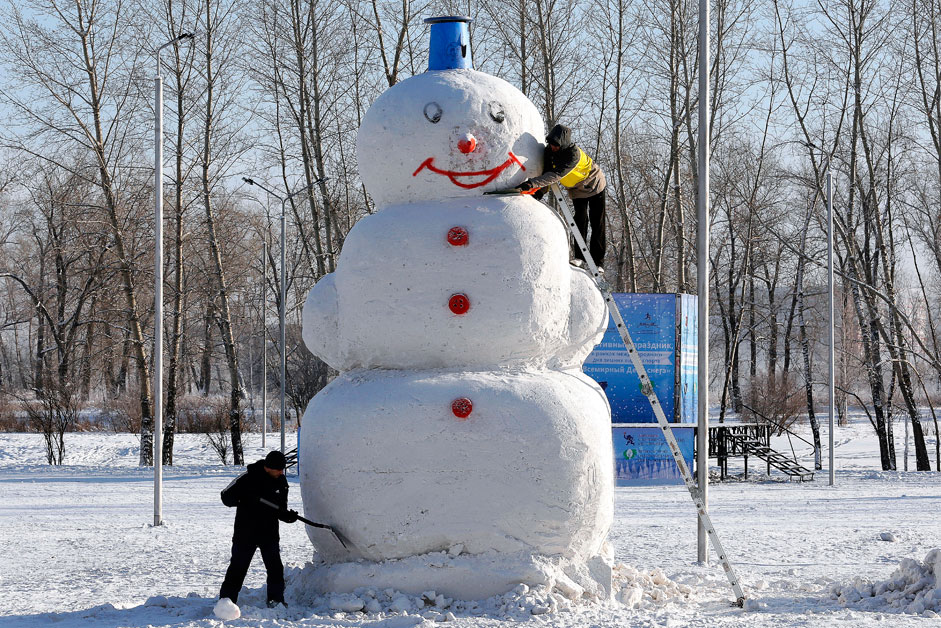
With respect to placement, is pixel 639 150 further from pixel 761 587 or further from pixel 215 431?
pixel 761 587

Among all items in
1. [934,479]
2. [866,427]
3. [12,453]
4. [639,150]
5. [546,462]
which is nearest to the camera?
[546,462]

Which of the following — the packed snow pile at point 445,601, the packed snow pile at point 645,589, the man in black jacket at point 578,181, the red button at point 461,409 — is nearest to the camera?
the packed snow pile at point 445,601

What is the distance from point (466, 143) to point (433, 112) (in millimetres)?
337

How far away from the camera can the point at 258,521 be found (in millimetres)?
7242

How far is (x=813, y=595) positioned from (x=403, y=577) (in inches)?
142

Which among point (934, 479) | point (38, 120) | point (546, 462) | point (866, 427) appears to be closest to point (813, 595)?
point (546, 462)

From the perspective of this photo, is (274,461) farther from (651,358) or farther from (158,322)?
(651,358)

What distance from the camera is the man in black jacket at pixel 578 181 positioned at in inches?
296

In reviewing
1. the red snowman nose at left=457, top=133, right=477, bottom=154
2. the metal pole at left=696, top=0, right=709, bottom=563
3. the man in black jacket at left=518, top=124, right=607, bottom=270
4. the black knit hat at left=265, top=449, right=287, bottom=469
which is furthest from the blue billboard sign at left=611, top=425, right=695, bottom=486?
the red snowman nose at left=457, top=133, right=477, bottom=154

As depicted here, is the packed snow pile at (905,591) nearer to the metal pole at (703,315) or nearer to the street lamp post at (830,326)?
the metal pole at (703,315)

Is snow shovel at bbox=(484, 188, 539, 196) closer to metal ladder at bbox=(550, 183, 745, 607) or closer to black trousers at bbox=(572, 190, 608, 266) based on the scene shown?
metal ladder at bbox=(550, 183, 745, 607)

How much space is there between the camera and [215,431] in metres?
34.8

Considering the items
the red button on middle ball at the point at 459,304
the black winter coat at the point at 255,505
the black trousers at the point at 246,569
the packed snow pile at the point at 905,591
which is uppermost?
the red button on middle ball at the point at 459,304

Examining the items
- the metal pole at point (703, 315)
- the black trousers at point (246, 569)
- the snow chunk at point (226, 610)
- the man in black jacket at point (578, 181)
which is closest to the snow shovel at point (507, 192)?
the man in black jacket at point (578, 181)
